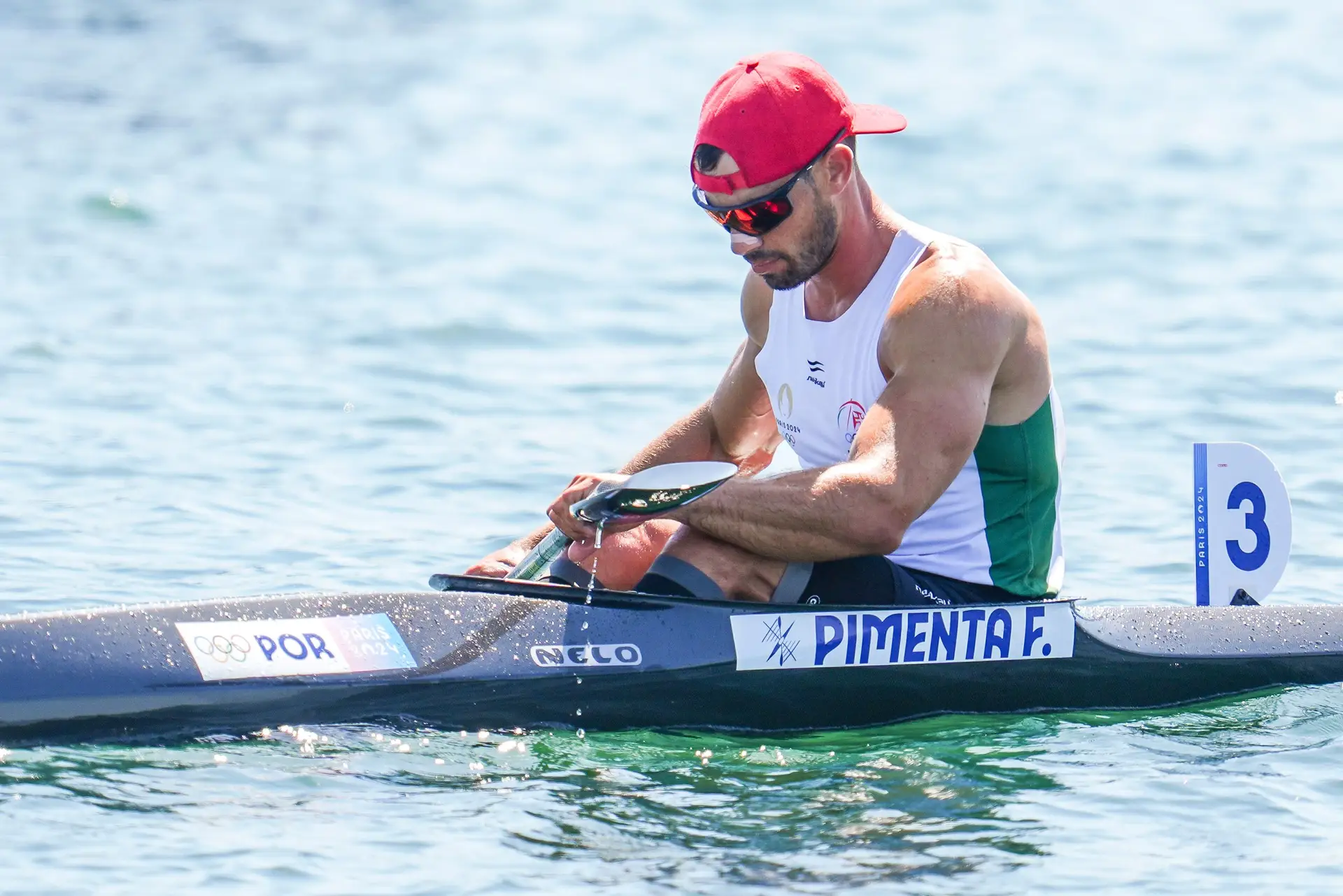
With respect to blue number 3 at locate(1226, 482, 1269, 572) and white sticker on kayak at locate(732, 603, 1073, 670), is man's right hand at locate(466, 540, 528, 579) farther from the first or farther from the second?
blue number 3 at locate(1226, 482, 1269, 572)

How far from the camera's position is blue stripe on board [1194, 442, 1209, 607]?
5324 mm

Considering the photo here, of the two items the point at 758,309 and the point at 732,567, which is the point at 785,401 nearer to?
the point at 758,309

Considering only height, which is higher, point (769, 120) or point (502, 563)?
point (769, 120)

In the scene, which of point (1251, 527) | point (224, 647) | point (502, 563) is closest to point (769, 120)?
point (502, 563)

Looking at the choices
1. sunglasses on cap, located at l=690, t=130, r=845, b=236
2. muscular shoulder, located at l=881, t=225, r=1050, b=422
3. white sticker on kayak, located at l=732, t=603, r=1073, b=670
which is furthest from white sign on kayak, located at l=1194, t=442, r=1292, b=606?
sunglasses on cap, located at l=690, t=130, r=845, b=236

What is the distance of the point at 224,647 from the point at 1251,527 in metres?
2.85

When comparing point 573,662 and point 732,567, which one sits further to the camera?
point 732,567

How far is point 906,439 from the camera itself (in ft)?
14.5

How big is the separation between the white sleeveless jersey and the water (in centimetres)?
45

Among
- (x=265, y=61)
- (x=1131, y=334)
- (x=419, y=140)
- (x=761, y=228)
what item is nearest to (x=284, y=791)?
(x=761, y=228)

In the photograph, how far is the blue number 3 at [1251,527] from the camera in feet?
17.4

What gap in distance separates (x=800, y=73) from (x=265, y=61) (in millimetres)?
14819

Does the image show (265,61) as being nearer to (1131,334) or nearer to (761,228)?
(1131,334)

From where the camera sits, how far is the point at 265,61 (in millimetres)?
18469
